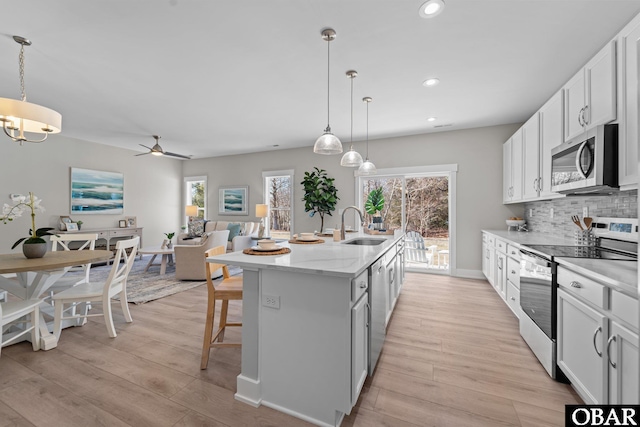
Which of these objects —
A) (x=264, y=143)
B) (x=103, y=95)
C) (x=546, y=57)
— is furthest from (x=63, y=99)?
(x=546, y=57)

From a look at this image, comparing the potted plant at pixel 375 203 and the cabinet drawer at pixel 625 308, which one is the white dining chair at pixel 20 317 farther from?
the potted plant at pixel 375 203

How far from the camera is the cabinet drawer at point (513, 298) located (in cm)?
267

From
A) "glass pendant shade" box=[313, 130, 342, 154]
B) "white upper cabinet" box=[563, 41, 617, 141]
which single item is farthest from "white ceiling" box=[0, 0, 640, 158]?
"glass pendant shade" box=[313, 130, 342, 154]

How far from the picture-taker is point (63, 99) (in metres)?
3.60

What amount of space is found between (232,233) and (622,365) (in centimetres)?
617

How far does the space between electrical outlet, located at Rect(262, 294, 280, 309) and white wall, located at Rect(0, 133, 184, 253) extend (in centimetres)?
596

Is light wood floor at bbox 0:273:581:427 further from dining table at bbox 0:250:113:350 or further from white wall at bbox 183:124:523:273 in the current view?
white wall at bbox 183:124:523:273

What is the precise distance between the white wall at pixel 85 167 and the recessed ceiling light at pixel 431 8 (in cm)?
678

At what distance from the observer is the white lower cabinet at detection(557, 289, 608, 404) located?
1420mm

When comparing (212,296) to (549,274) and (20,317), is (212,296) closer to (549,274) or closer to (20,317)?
(20,317)

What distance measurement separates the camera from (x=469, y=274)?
190 inches

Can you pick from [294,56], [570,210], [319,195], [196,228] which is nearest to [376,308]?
[294,56]

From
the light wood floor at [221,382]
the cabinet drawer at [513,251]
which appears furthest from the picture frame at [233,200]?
the cabinet drawer at [513,251]

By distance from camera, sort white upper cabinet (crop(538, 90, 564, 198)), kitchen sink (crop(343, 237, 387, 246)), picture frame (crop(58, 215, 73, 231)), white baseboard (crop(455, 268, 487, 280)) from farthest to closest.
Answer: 1. picture frame (crop(58, 215, 73, 231))
2. white baseboard (crop(455, 268, 487, 280))
3. kitchen sink (crop(343, 237, 387, 246))
4. white upper cabinet (crop(538, 90, 564, 198))
